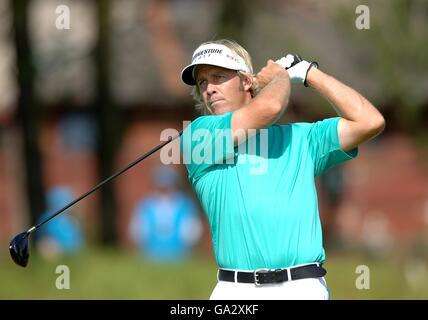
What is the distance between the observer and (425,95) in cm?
2395

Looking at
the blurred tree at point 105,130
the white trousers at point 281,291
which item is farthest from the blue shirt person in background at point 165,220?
the white trousers at point 281,291

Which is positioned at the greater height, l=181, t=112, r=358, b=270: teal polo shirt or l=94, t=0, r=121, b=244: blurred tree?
l=94, t=0, r=121, b=244: blurred tree

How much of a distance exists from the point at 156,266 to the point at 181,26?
17.4 m

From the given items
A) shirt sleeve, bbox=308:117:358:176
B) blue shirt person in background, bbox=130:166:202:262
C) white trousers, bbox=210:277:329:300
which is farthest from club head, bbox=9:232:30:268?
blue shirt person in background, bbox=130:166:202:262

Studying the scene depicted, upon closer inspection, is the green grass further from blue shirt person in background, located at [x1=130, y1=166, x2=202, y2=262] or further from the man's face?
the man's face

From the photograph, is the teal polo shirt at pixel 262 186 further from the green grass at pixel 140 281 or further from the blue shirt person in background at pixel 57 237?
the blue shirt person in background at pixel 57 237

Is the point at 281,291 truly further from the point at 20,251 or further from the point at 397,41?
the point at 397,41

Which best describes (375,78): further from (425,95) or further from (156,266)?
(156,266)

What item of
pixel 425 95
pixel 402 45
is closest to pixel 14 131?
pixel 425 95

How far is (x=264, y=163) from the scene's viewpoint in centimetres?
570

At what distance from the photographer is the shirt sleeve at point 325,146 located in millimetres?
5801

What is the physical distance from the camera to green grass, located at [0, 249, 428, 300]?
11398 millimetres

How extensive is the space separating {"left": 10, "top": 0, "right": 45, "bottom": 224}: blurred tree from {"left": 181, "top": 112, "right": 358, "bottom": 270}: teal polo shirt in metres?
10.8

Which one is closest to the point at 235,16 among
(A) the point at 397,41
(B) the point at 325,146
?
(A) the point at 397,41
